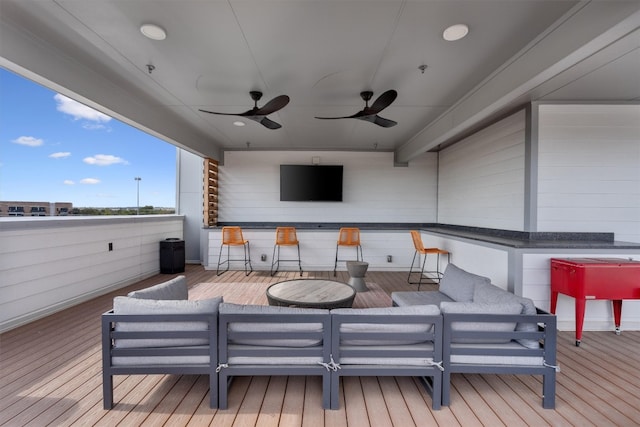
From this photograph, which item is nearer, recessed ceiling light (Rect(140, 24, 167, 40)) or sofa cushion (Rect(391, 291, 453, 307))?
recessed ceiling light (Rect(140, 24, 167, 40))

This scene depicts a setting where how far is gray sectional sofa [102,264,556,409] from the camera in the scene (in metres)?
1.63

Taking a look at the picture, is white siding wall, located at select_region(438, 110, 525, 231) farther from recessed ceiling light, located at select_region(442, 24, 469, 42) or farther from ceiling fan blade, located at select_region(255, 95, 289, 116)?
ceiling fan blade, located at select_region(255, 95, 289, 116)

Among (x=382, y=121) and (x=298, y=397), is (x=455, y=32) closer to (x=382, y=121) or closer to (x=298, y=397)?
(x=382, y=121)

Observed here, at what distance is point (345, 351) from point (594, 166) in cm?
405

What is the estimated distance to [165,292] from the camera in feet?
6.99

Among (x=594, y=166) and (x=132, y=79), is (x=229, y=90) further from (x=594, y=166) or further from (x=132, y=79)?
(x=594, y=166)

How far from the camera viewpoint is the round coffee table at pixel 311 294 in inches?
95.4

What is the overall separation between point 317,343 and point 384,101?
8.16 feet

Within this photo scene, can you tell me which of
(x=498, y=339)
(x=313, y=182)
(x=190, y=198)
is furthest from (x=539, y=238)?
(x=190, y=198)

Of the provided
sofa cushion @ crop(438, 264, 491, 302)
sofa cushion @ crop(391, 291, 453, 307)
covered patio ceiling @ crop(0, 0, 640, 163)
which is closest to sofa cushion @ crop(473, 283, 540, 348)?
sofa cushion @ crop(438, 264, 491, 302)

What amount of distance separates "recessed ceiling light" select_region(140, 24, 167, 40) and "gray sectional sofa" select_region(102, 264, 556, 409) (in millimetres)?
2115

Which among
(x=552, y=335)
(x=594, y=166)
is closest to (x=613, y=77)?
(x=594, y=166)

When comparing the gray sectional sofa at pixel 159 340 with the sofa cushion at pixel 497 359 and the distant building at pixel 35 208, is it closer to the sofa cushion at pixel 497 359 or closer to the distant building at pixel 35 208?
the sofa cushion at pixel 497 359

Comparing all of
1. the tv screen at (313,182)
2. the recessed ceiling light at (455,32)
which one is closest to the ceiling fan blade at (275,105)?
the recessed ceiling light at (455,32)
